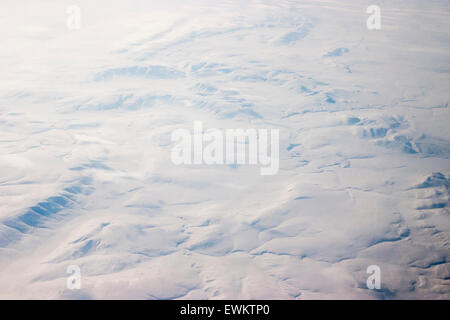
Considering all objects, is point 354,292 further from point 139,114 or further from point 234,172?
point 139,114

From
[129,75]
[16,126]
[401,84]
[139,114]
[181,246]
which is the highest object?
[129,75]

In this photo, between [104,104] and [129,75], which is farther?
[129,75]

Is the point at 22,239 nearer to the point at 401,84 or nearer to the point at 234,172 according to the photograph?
the point at 234,172

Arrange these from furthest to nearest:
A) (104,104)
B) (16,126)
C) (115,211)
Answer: (104,104)
(16,126)
(115,211)

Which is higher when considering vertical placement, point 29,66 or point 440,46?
point 440,46

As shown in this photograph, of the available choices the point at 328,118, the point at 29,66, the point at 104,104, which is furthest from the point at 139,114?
the point at 29,66
